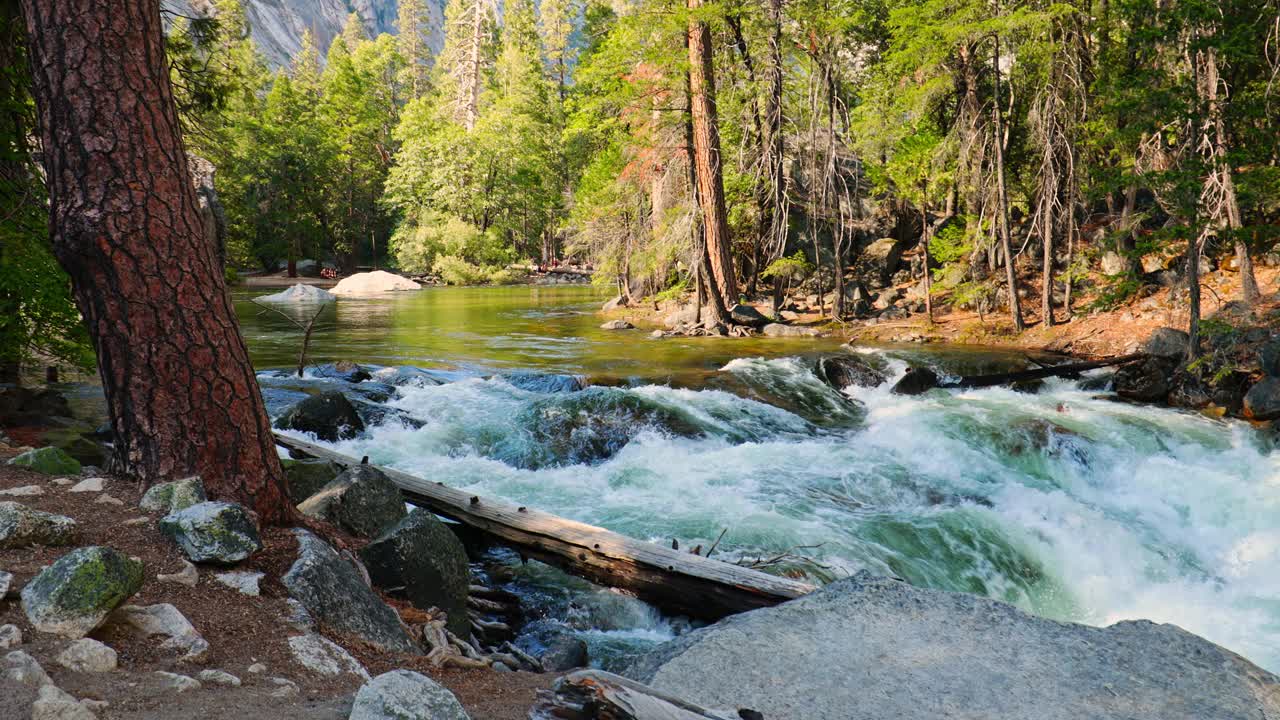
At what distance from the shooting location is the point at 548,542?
540cm

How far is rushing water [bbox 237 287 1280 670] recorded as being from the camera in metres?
6.34

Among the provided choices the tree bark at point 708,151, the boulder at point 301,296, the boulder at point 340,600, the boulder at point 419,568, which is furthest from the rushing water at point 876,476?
the boulder at point 301,296

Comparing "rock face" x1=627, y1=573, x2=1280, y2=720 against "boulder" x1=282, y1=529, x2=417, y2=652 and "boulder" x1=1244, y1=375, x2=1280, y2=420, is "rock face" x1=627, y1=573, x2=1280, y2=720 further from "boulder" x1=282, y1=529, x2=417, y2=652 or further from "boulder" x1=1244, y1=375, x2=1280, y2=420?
"boulder" x1=1244, y1=375, x2=1280, y2=420

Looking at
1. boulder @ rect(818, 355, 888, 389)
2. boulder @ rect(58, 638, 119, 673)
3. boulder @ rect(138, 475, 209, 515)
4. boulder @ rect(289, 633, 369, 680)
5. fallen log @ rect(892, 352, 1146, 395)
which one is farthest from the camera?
boulder @ rect(818, 355, 888, 389)

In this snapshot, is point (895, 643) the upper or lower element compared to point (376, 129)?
lower

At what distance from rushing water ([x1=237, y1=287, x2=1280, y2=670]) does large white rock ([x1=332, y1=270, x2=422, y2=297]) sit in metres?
24.4

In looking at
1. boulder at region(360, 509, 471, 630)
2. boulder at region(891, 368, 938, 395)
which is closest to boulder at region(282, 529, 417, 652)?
boulder at region(360, 509, 471, 630)

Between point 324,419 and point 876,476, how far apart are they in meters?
6.74

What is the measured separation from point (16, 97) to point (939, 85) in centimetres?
1724

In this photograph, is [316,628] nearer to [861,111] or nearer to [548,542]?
[548,542]

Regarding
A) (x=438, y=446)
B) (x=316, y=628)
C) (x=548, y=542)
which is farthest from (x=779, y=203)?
(x=316, y=628)

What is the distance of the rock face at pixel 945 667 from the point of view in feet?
10.8

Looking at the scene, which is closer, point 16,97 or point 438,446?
point 16,97

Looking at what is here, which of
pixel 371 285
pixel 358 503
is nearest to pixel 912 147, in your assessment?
pixel 358 503
